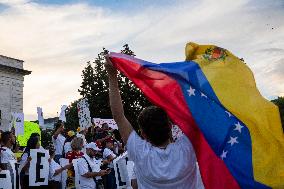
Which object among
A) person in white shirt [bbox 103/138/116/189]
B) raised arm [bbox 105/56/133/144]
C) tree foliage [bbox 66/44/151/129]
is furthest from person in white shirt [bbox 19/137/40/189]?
tree foliage [bbox 66/44/151/129]

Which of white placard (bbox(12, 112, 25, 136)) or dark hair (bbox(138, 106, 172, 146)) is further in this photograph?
white placard (bbox(12, 112, 25, 136))

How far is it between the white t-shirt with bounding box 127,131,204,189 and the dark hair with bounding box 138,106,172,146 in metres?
0.07

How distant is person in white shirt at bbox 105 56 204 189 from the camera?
324cm

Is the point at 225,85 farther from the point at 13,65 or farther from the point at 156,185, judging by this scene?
the point at 13,65

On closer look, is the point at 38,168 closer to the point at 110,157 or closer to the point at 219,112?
the point at 110,157

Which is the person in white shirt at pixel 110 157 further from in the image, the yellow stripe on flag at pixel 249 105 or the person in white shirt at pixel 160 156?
the person in white shirt at pixel 160 156

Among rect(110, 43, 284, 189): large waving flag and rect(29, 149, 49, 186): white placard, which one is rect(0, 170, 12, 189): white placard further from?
rect(110, 43, 284, 189): large waving flag

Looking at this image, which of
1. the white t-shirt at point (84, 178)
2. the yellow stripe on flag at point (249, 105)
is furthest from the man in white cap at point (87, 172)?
the yellow stripe on flag at point (249, 105)

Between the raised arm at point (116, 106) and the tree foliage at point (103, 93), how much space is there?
43.1 metres

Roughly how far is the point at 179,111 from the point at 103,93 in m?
47.4

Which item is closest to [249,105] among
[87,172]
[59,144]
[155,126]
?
[155,126]

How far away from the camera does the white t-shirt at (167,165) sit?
323 centimetres

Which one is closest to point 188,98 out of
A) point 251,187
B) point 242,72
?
point 242,72

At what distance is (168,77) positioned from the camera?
364 cm
